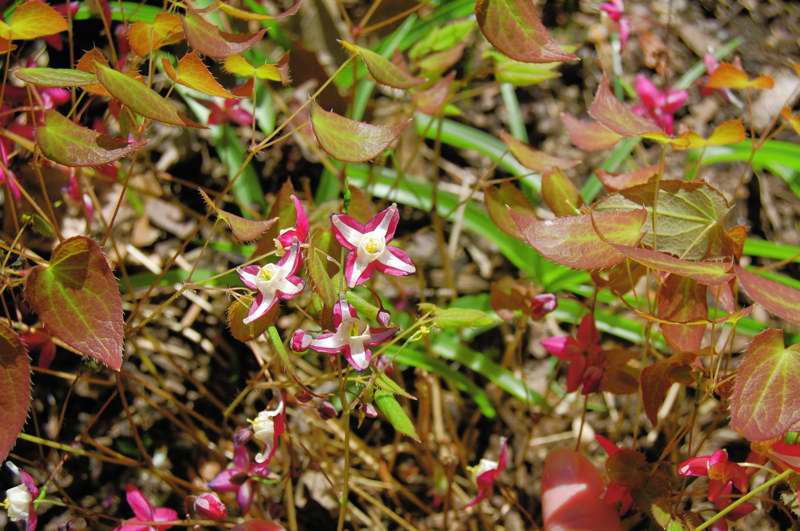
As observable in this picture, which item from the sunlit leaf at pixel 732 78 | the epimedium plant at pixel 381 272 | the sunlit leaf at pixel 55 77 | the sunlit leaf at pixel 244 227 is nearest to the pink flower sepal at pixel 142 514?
the epimedium plant at pixel 381 272

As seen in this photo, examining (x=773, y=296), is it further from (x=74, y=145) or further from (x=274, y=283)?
(x=74, y=145)

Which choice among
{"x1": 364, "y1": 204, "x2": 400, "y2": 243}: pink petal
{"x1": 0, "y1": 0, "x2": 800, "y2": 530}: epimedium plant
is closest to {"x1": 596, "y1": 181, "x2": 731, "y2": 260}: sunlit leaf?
{"x1": 0, "y1": 0, "x2": 800, "y2": 530}: epimedium plant

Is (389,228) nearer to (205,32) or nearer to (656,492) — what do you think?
(205,32)

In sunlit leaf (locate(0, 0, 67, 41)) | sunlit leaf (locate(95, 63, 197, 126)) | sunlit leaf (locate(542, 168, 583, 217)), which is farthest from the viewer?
sunlit leaf (locate(542, 168, 583, 217))

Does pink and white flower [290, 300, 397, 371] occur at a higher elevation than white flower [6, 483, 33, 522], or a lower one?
higher

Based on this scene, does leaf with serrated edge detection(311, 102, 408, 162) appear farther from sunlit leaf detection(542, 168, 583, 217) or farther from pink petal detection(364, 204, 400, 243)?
sunlit leaf detection(542, 168, 583, 217)

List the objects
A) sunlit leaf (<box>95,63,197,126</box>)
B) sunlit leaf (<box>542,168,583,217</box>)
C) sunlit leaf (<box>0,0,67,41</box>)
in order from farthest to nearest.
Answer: sunlit leaf (<box>542,168,583,217</box>) < sunlit leaf (<box>0,0,67,41</box>) < sunlit leaf (<box>95,63,197,126</box>)

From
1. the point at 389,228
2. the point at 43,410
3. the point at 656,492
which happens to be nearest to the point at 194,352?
the point at 43,410
